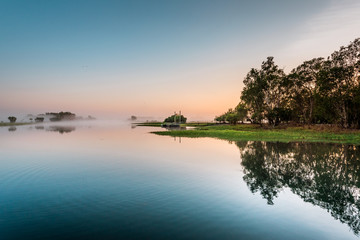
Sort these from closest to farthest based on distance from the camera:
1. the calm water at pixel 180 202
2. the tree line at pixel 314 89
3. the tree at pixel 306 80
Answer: the calm water at pixel 180 202 < the tree line at pixel 314 89 < the tree at pixel 306 80

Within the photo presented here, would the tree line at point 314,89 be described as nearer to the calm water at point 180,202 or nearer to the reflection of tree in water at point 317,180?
the reflection of tree in water at point 317,180

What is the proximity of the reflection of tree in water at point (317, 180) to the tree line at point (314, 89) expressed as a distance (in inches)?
1423

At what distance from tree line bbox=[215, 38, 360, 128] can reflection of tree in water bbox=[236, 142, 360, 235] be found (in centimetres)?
3614

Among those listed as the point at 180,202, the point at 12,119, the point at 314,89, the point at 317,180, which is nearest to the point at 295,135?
the point at 314,89

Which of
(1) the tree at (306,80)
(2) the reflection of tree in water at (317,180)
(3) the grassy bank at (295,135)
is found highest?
(1) the tree at (306,80)

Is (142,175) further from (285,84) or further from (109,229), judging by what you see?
(285,84)

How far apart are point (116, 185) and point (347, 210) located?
12.1 m

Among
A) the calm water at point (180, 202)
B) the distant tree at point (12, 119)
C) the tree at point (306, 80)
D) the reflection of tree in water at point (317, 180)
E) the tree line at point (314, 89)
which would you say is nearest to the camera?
the calm water at point (180, 202)

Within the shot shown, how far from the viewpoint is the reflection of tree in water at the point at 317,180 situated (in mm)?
9781

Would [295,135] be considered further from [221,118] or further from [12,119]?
[12,119]

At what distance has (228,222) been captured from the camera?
26.6 feet

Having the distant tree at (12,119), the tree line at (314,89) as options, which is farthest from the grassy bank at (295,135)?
the distant tree at (12,119)

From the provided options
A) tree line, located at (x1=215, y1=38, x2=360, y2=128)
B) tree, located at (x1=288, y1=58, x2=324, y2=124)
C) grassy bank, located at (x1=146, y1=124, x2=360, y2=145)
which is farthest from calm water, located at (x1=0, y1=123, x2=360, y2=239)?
tree, located at (x1=288, y1=58, x2=324, y2=124)

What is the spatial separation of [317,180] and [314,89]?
55.1 metres
